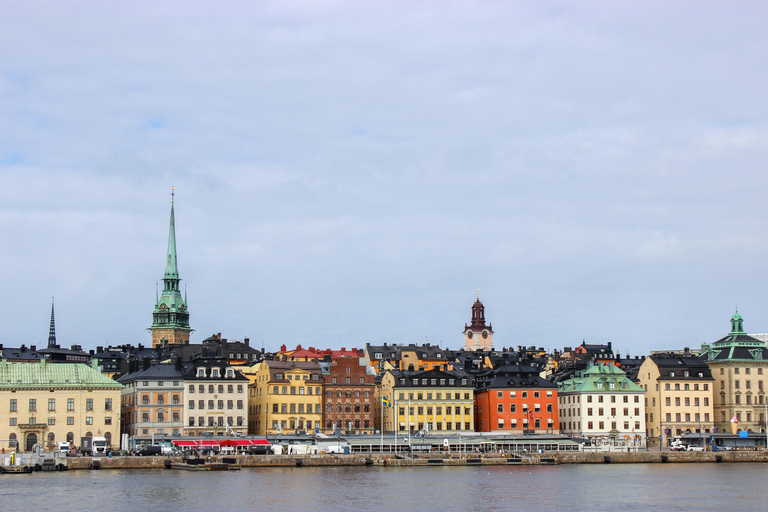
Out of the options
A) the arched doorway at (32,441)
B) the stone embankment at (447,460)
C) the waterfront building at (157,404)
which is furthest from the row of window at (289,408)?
the arched doorway at (32,441)

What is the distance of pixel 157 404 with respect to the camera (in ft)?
402

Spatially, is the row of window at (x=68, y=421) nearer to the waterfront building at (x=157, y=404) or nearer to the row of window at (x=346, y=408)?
the waterfront building at (x=157, y=404)

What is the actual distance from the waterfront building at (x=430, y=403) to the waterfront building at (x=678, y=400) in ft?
74.3

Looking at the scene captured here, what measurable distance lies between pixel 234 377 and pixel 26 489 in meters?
44.2

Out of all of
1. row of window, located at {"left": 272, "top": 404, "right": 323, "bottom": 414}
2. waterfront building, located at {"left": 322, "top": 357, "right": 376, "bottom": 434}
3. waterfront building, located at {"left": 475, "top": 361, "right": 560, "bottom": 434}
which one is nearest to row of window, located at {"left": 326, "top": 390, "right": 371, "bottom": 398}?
waterfront building, located at {"left": 322, "top": 357, "right": 376, "bottom": 434}

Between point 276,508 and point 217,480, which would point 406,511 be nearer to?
point 276,508

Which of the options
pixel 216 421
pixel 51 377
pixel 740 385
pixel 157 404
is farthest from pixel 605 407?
pixel 51 377

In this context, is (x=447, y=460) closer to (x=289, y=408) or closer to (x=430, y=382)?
(x=430, y=382)

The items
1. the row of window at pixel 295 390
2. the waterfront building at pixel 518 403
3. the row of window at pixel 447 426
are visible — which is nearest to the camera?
the row of window at pixel 295 390

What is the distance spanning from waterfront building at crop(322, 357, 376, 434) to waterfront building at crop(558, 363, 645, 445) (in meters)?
23.8

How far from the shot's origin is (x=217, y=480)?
92.2 m

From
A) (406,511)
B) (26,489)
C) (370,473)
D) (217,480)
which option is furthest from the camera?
(370,473)

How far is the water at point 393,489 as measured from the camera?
243 ft

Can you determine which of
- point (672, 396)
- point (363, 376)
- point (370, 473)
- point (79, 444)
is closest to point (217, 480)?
point (370, 473)
